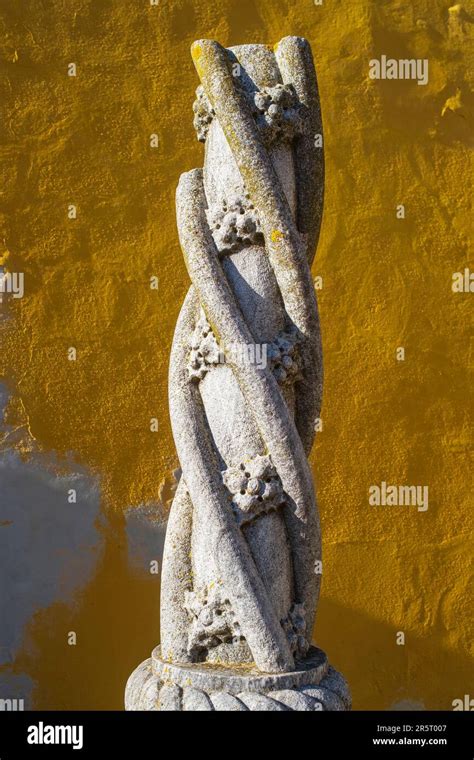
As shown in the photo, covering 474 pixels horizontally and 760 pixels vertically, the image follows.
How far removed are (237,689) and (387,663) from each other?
3863mm

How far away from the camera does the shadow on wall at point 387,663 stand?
6.42 meters

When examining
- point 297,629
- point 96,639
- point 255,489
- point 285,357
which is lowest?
point 96,639

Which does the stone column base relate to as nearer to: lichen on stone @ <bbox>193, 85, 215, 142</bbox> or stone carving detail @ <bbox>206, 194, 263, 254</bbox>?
stone carving detail @ <bbox>206, 194, 263, 254</bbox>

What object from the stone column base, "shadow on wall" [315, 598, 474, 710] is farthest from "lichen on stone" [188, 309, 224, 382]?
"shadow on wall" [315, 598, 474, 710]

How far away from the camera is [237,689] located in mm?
2873

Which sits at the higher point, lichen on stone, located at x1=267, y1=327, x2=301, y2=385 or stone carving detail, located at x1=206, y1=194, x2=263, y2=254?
stone carving detail, located at x1=206, y1=194, x2=263, y2=254

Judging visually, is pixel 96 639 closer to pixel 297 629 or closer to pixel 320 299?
pixel 320 299

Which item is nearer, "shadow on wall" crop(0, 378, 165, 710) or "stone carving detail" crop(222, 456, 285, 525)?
"stone carving detail" crop(222, 456, 285, 525)

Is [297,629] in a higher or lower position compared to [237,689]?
higher

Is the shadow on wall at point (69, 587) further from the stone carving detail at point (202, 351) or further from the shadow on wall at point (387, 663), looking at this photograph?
the stone carving detail at point (202, 351)

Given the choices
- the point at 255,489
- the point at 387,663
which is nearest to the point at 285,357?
the point at 255,489

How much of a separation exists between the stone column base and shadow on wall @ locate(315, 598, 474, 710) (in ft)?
11.3

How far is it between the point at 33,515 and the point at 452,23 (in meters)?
4.45

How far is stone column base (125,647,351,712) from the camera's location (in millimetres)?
2852
